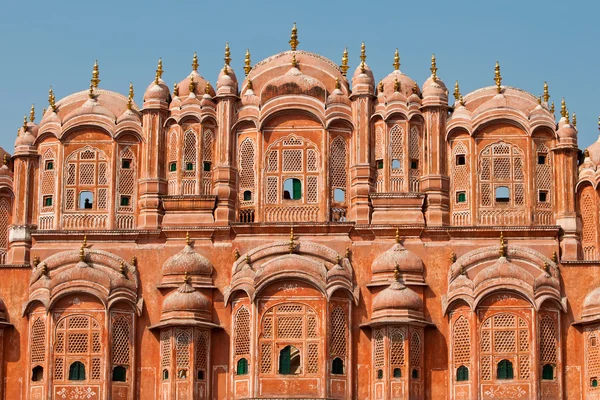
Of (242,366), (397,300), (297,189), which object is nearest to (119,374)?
(242,366)

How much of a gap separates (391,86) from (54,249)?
29.0 ft

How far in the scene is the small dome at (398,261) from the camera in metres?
39.6

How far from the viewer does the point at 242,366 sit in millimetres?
39156

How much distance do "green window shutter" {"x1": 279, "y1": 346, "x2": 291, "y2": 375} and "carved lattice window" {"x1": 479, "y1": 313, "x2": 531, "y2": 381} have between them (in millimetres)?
4262

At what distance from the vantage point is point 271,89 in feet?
136

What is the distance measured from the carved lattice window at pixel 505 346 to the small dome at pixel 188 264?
645 cm

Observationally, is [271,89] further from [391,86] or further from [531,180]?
[531,180]

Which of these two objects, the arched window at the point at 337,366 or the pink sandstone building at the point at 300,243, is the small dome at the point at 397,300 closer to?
the pink sandstone building at the point at 300,243

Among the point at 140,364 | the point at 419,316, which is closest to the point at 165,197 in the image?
the point at 140,364

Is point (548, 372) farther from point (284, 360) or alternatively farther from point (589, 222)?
point (284, 360)

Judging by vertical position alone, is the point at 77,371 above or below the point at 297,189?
below

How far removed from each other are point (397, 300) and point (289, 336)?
2528 millimetres

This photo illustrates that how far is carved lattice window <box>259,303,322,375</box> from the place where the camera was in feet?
127

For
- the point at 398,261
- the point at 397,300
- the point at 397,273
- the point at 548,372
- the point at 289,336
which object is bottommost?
the point at 548,372
